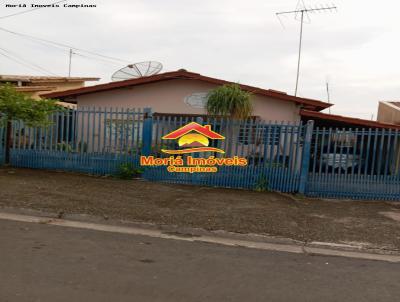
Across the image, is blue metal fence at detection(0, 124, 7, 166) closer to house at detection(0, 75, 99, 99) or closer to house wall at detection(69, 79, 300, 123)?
house wall at detection(69, 79, 300, 123)

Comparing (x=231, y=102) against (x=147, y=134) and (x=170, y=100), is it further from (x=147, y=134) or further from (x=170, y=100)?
(x=170, y=100)

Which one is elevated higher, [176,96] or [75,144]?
[176,96]

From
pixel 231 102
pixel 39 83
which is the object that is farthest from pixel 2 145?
pixel 39 83

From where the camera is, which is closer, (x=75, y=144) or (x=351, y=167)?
(x=351, y=167)

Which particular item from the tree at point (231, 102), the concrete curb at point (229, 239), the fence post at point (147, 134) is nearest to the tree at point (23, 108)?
the fence post at point (147, 134)

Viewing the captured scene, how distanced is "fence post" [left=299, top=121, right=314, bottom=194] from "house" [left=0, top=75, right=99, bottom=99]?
10425mm

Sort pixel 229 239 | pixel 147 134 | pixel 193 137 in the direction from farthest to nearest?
pixel 193 137 < pixel 147 134 < pixel 229 239

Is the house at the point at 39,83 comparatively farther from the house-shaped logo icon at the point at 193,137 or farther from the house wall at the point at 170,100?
the house-shaped logo icon at the point at 193,137

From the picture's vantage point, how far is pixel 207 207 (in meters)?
7.37

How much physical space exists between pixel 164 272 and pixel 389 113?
14468 millimetres

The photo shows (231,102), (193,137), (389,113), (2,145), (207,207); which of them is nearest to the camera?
(207,207)

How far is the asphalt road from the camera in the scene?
365 cm

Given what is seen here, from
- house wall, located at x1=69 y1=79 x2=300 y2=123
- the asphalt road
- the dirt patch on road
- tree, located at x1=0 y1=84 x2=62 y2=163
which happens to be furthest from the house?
the asphalt road

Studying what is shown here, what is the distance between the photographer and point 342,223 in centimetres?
693
